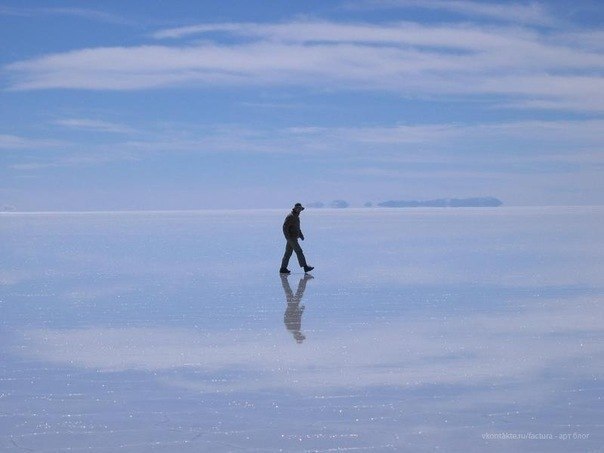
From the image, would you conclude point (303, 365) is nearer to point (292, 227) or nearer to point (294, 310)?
point (294, 310)

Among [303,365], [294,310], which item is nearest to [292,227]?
[294,310]

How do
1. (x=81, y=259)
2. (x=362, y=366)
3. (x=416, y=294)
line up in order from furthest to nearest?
(x=81, y=259)
(x=416, y=294)
(x=362, y=366)

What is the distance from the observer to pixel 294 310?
44.8ft

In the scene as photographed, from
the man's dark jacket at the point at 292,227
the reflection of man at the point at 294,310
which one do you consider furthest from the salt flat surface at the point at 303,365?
the man's dark jacket at the point at 292,227

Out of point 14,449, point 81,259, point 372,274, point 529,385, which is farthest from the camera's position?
point 81,259

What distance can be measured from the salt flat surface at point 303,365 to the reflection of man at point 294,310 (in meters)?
0.03

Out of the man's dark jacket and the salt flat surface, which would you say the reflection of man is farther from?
the man's dark jacket

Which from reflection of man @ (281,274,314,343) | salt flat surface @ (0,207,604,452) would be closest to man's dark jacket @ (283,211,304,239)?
reflection of man @ (281,274,314,343)

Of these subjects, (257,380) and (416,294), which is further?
(416,294)

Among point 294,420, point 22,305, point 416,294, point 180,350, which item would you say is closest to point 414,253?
point 416,294

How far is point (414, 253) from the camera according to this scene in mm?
29406

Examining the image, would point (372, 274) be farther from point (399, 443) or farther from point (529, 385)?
point (399, 443)

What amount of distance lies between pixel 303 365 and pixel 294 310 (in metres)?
4.65

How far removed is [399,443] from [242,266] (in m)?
17.5
